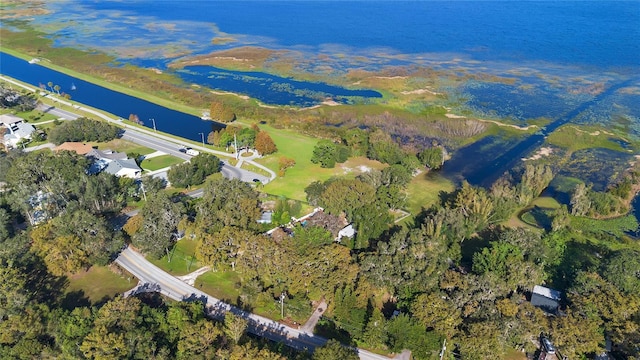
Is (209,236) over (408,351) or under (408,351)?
over

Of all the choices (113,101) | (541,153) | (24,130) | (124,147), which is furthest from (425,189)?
(113,101)

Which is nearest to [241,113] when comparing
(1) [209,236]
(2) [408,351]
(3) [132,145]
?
(3) [132,145]

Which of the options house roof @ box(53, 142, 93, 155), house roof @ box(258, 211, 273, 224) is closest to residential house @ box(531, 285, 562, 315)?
house roof @ box(258, 211, 273, 224)

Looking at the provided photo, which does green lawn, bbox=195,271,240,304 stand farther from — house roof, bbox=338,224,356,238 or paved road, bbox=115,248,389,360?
house roof, bbox=338,224,356,238

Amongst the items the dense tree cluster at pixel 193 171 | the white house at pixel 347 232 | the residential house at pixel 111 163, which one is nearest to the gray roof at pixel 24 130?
the residential house at pixel 111 163

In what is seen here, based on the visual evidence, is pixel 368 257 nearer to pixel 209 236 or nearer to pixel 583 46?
pixel 209 236

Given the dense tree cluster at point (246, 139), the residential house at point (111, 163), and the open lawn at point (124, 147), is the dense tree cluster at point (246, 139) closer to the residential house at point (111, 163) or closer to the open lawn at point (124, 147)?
the open lawn at point (124, 147)
